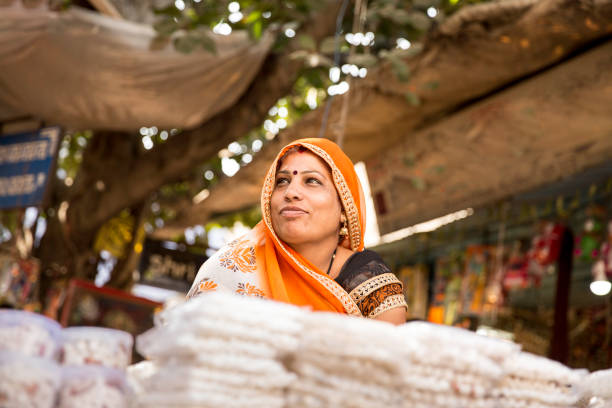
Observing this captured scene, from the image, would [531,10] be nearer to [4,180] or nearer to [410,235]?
[410,235]

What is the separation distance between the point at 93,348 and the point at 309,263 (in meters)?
0.93

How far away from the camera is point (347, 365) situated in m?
1.09

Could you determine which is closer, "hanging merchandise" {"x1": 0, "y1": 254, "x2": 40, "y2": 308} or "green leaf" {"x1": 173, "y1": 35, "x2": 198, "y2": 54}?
"green leaf" {"x1": 173, "y1": 35, "x2": 198, "y2": 54}

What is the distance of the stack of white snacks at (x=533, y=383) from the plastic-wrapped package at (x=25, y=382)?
0.81m

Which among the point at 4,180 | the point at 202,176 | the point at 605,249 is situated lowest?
the point at 605,249

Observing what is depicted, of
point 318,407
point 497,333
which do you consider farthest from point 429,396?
point 497,333

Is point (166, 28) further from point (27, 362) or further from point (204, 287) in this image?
point (27, 362)

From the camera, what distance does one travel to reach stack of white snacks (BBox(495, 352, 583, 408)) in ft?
4.13

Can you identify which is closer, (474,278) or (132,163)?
(474,278)

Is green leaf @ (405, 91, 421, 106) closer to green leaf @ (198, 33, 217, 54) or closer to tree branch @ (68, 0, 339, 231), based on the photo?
tree branch @ (68, 0, 339, 231)

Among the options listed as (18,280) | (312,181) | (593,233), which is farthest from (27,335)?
(18,280)

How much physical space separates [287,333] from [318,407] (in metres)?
0.13

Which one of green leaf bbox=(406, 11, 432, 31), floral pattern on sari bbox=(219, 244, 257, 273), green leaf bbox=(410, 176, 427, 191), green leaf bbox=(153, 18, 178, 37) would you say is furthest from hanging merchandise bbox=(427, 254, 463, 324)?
floral pattern on sari bbox=(219, 244, 257, 273)

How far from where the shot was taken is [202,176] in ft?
23.0
